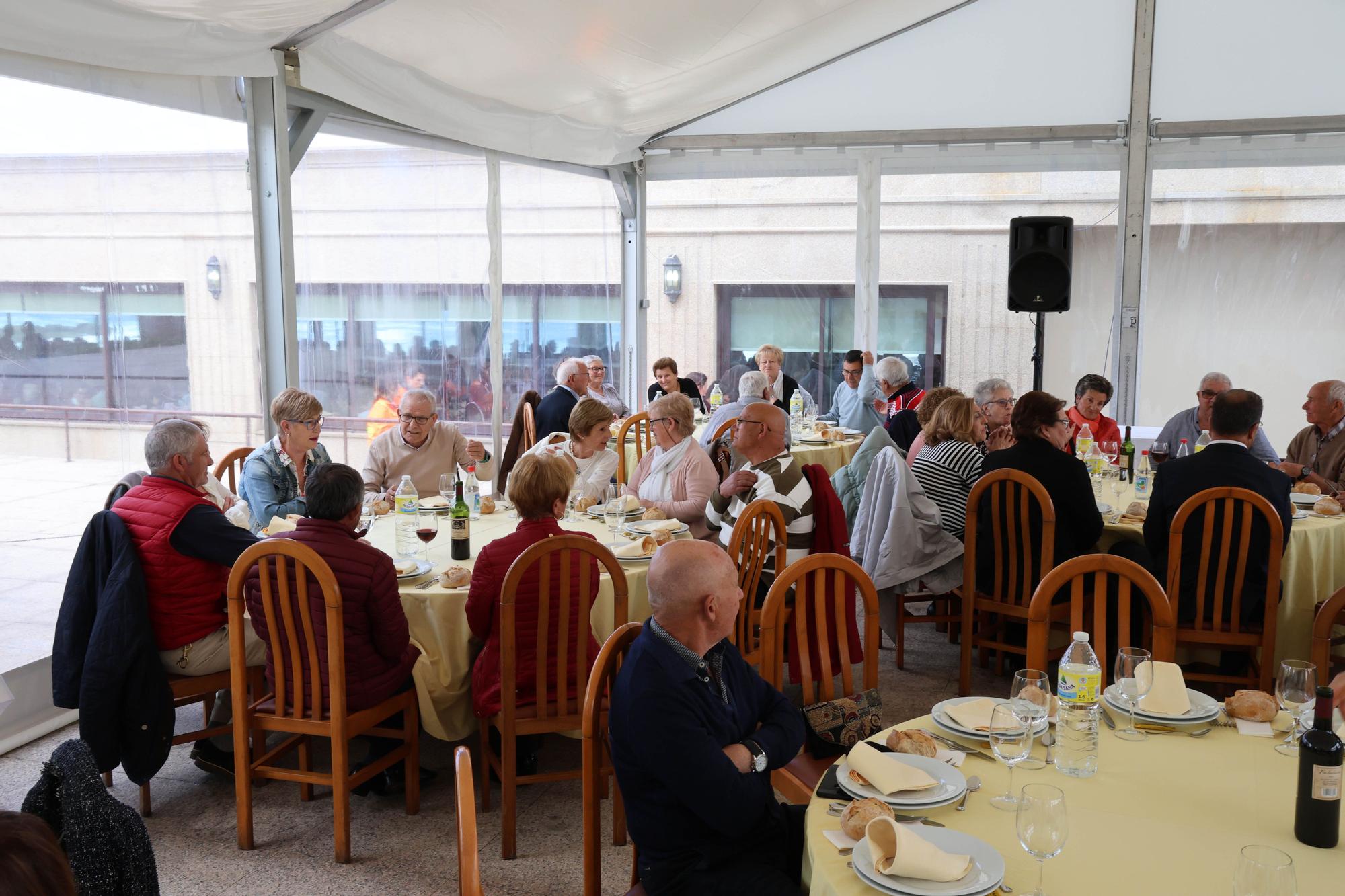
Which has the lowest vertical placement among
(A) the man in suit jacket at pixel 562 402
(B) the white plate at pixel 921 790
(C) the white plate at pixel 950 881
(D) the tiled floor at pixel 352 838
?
(D) the tiled floor at pixel 352 838

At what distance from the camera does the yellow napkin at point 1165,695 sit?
7.82 feet

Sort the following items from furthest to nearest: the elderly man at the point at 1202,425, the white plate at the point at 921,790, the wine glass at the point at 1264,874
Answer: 1. the elderly man at the point at 1202,425
2. the white plate at the point at 921,790
3. the wine glass at the point at 1264,874

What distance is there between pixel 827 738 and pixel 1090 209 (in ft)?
24.5

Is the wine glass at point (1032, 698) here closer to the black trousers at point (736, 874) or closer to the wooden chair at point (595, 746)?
the black trousers at point (736, 874)

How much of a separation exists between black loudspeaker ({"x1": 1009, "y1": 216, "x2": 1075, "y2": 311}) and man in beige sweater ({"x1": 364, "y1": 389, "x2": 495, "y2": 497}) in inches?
190

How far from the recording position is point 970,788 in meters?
2.07

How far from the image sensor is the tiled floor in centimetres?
317

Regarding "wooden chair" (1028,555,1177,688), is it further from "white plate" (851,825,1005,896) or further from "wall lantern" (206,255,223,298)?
"wall lantern" (206,255,223,298)

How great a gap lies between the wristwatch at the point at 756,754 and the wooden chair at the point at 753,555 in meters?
1.37

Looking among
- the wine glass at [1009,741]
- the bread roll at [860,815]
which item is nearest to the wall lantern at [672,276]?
the wine glass at [1009,741]

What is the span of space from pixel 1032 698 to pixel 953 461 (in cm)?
→ 297

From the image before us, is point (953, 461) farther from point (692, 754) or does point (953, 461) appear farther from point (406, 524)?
point (692, 754)

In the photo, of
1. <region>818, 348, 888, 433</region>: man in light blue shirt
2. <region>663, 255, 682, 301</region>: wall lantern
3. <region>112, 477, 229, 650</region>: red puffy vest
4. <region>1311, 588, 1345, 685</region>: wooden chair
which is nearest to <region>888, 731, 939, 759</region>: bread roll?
<region>1311, 588, 1345, 685</region>: wooden chair

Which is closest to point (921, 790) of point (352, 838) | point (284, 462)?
point (352, 838)
